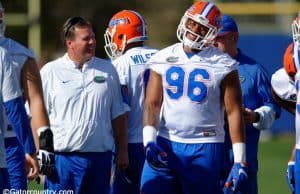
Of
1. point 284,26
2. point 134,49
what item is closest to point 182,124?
point 134,49

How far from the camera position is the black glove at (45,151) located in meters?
6.96

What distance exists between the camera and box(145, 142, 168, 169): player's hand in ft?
23.7

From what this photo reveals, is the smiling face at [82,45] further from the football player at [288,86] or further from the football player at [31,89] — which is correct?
Answer: the football player at [288,86]

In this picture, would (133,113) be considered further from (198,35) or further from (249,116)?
(198,35)

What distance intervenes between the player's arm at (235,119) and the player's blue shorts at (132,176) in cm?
127

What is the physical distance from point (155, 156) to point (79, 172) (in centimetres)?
91

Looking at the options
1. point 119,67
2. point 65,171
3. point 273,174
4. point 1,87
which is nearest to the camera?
point 1,87

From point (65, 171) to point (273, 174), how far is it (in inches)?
283

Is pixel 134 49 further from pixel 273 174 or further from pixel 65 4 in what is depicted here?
pixel 65 4

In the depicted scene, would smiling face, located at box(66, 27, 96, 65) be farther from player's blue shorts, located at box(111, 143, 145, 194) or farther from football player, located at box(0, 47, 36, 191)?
football player, located at box(0, 47, 36, 191)

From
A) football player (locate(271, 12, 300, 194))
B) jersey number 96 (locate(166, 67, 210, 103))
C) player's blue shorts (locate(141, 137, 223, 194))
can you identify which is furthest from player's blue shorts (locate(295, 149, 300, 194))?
jersey number 96 (locate(166, 67, 210, 103))

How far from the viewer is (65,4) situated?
25.7 m

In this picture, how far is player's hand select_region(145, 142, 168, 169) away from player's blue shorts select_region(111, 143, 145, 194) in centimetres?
116

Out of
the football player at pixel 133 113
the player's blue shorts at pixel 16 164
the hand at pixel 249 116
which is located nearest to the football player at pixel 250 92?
the hand at pixel 249 116
